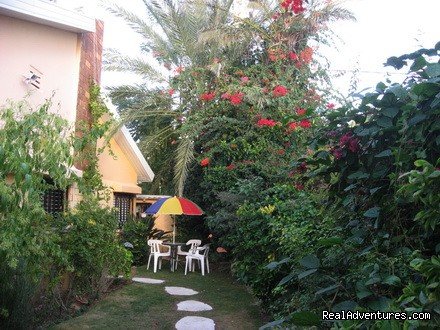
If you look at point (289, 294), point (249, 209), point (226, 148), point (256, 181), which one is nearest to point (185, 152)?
point (226, 148)

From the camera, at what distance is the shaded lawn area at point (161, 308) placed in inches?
303

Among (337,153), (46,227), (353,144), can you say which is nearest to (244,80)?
(46,227)

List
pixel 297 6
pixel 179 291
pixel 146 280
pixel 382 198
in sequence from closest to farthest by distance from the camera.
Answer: pixel 382 198, pixel 179 291, pixel 146 280, pixel 297 6

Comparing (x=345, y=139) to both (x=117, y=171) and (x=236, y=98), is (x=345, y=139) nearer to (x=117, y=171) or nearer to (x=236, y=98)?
(x=236, y=98)

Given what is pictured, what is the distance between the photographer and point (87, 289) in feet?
29.4

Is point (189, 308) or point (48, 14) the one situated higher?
point (48, 14)

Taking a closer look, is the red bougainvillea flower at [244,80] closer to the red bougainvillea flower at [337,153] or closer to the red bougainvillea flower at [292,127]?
the red bougainvillea flower at [292,127]

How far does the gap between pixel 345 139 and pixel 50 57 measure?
7.11 m

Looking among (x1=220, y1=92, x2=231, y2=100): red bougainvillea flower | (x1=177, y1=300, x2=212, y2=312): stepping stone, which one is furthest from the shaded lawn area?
(x1=220, y1=92, x2=231, y2=100): red bougainvillea flower

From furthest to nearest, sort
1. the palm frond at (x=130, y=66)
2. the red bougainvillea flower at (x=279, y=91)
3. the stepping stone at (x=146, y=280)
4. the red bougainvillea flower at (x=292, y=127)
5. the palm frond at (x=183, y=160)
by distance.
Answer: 1. the palm frond at (x=130, y=66)
2. the palm frond at (x=183, y=160)
3. the red bougainvillea flower at (x=279, y=91)
4. the red bougainvillea flower at (x=292, y=127)
5. the stepping stone at (x=146, y=280)

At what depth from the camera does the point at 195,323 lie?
7812 mm

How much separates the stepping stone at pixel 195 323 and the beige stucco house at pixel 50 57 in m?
3.16

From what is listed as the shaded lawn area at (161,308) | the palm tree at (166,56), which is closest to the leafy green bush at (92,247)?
the shaded lawn area at (161,308)

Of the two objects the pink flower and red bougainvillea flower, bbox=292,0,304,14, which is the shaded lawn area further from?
red bougainvillea flower, bbox=292,0,304,14
